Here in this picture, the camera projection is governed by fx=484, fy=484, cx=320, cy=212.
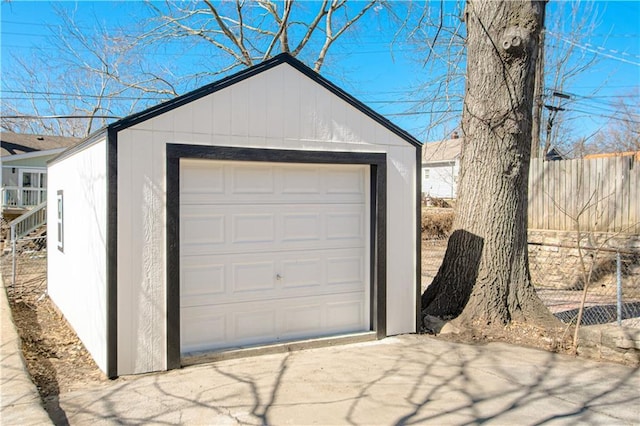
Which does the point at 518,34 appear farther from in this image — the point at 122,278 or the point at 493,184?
the point at 122,278

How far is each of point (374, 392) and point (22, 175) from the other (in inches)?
869

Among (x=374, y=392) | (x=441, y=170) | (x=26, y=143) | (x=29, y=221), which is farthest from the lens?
(x=441, y=170)

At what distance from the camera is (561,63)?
1983 centimetres

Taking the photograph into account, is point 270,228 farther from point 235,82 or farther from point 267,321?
point 235,82

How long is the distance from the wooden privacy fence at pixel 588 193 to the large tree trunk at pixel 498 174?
3.13 m

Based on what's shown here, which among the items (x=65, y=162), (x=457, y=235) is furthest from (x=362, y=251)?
(x=65, y=162)

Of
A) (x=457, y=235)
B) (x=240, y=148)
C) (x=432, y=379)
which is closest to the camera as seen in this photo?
(x=432, y=379)

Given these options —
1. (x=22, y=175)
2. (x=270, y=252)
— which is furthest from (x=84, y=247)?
→ (x=22, y=175)

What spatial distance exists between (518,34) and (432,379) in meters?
4.39

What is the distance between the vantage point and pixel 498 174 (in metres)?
6.39

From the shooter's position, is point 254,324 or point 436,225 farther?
point 436,225

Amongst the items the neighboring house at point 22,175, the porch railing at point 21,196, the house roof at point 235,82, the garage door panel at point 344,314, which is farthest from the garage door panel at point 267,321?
the porch railing at point 21,196

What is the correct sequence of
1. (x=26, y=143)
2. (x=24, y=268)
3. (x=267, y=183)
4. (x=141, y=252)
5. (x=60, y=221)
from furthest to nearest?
(x=26, y=143) < (x=24, y=268) < (x=60, y=221) < (x=267, y=183) < (x=141, y=252)

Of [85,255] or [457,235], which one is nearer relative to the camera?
[85,255]
